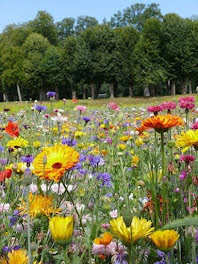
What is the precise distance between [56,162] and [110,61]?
3284 cm

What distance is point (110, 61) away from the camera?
33.3 meters

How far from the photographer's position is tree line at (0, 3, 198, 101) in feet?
102

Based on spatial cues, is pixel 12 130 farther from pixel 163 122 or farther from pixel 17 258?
pixel 17 258

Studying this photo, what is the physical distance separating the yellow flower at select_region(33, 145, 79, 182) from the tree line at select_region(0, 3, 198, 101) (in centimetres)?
2935

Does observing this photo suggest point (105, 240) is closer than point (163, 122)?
Yes

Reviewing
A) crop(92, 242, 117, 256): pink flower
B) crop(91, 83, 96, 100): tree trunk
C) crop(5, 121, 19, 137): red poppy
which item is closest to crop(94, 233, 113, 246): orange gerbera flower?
crop(92, 242, 117, 256): pink flower

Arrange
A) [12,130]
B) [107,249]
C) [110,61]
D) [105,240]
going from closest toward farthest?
[105,240], [107,249], [12,130], [110,61]

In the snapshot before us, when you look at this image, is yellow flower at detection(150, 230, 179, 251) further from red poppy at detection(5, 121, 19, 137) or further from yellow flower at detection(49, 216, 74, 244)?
red poppy at detection(5, 121, 19, 137)

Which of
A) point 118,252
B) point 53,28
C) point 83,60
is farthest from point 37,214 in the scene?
point 53,28

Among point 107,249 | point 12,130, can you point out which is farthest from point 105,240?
point 12,130

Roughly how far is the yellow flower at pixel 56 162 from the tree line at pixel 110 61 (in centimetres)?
2935

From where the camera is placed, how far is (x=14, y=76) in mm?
37281

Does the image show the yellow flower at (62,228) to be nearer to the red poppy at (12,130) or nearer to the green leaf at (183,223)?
the green leaf at (183,223)

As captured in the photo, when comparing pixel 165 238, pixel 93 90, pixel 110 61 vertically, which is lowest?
pixel 165 238
